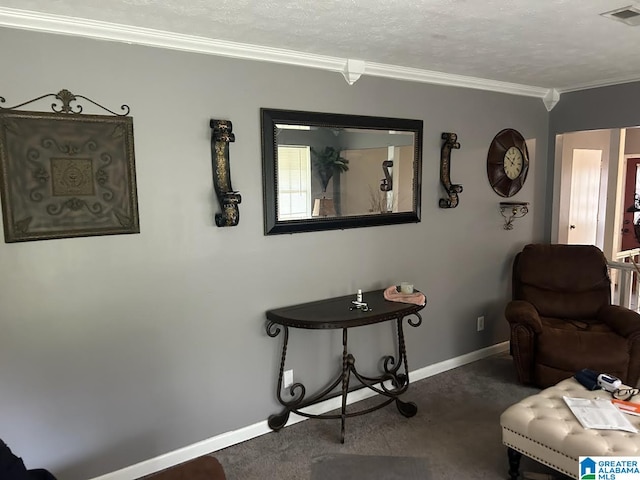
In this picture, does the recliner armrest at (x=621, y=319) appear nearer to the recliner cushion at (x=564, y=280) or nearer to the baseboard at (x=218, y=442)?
the recliner cushion at (x=564, y=280)

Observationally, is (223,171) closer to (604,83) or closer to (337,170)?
(337,170)

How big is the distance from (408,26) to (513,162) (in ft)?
7.16

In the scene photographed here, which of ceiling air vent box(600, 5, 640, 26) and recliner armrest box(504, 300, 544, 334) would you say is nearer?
ceiling air vent box(600, 5, 640, 26)

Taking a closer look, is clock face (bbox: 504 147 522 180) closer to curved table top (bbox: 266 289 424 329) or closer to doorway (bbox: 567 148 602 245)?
doorway (bbox: 567 148 602 245)

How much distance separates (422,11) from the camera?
2037mm

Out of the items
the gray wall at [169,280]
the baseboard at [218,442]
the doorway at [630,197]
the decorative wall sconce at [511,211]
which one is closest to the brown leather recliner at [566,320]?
the decorative wall sconce at [511,211]

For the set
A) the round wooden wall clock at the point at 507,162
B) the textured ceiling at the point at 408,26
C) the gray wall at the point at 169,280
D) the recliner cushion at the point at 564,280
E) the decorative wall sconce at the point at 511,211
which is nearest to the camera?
the textured ceiling at the point at 408,26

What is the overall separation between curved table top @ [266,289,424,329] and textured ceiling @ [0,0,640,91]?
1.56 meters

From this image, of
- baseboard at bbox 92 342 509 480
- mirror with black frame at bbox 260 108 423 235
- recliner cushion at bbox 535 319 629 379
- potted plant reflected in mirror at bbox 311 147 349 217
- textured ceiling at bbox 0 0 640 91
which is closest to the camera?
textured ceiling at bbox 0 0 640 91

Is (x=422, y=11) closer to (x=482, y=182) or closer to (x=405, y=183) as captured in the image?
(x=405, y=183)

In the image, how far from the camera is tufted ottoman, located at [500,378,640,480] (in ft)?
6.63

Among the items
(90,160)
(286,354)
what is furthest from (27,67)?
(286,354)

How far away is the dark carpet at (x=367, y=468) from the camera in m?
2.47

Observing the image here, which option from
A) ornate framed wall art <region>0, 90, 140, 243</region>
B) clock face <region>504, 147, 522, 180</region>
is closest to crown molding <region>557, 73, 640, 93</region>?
clock face <region>504, 147, 522, 180</region>
